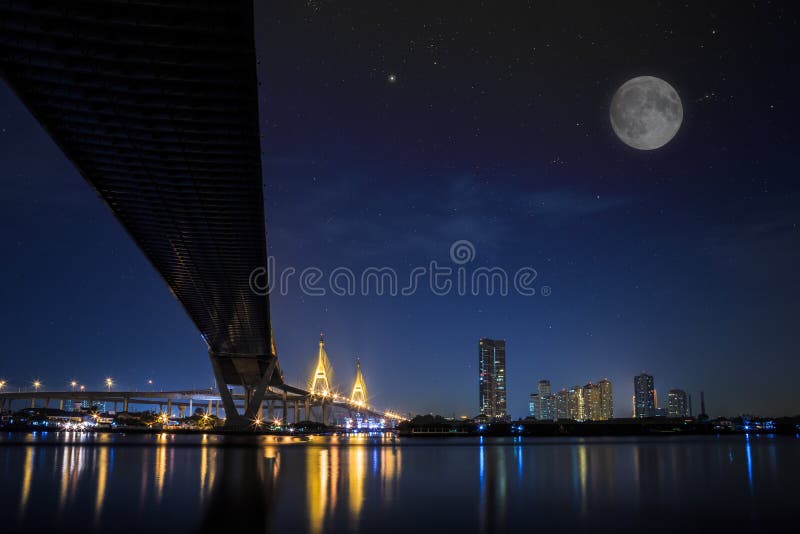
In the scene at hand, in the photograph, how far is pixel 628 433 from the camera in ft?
628

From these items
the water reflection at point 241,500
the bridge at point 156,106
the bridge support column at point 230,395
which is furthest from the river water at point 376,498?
the bridge support column at point 230,395

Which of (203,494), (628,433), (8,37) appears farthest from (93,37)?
(628,433)

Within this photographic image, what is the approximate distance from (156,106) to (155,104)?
228 millimetres

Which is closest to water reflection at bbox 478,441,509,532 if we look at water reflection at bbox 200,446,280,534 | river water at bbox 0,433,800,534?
river water at bbox 0,433,800,534

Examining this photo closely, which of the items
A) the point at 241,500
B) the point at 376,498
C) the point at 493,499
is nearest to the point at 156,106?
the point at 241,500

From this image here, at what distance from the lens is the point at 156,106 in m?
39.7

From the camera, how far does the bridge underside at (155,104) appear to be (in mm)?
32031

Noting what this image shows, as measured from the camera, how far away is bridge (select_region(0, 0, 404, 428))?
32.1 m

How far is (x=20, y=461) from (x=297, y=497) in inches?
1104

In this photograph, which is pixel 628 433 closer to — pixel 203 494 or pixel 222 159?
pixel 222 159

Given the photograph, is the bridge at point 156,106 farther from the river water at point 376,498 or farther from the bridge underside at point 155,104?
the river water at point 376,498

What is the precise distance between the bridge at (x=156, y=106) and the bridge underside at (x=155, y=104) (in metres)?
0.06

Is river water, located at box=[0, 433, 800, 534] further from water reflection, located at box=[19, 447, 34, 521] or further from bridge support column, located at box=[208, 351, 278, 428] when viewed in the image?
bridge support column, located at box=[208, 351, 278, 428]

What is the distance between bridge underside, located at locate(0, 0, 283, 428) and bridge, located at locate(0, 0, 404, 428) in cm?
6
